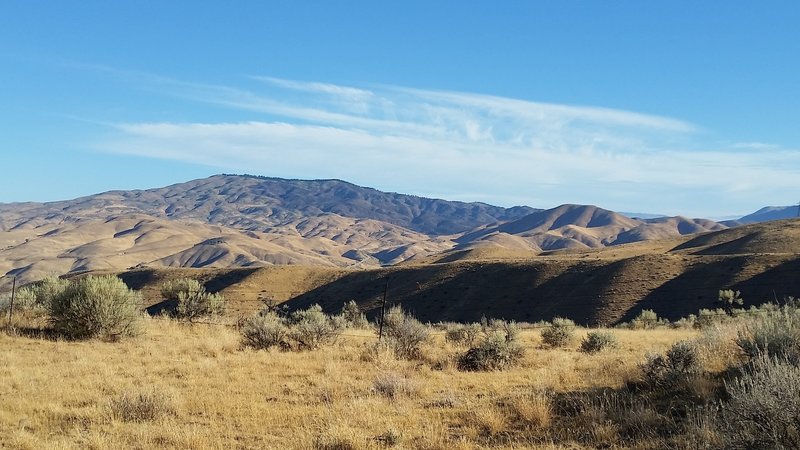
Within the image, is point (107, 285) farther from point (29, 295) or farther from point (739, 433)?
point (739, 433)

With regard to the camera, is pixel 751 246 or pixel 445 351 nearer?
pixel 445 351

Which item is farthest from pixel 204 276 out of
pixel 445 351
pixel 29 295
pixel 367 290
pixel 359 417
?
pixel 359 417

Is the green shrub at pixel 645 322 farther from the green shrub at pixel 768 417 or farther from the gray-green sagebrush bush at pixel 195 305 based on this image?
the green shrub at pixel 768 417

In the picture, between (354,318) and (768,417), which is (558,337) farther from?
(354,318)

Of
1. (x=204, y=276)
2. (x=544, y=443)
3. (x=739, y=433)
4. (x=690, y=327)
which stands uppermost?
(x=739, y=433)

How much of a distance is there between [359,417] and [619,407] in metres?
3.80

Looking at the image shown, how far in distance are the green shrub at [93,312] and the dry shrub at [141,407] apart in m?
8.27

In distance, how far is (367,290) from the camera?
69.0 metres

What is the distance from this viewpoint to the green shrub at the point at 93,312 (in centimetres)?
1634

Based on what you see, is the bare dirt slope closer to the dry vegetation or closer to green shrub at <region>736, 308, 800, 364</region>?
the dry vegetation

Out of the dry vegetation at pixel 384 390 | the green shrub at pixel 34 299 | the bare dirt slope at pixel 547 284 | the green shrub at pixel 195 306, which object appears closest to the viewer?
the dry vegetation at pixel 384 390

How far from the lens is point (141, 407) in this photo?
863cm

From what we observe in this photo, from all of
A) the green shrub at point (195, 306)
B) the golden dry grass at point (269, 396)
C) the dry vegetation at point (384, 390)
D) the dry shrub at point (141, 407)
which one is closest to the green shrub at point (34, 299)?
the dry vegetation at point (384, 390)

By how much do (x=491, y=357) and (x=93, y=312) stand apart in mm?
11203
